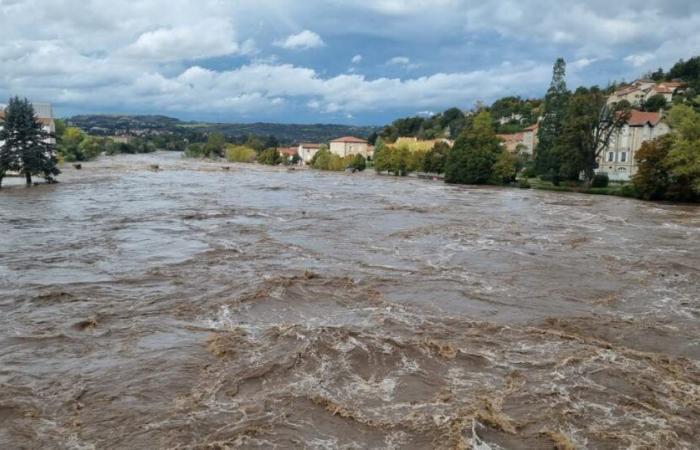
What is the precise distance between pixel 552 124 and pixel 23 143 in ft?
195

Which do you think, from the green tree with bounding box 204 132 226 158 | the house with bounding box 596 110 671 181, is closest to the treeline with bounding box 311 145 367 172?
the house with bounding box 596 110 671 181

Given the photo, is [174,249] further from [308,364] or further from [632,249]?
[632,249]

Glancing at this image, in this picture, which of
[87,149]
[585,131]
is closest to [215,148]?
[87,149]

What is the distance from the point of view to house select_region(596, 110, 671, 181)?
7169 cm

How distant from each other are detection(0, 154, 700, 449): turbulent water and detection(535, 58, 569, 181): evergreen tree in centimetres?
4116

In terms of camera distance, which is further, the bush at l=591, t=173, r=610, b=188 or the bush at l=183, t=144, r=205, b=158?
the bush at l=183, t=144, r=205, b=158

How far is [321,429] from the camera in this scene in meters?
8.97

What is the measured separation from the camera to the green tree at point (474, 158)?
7050cm

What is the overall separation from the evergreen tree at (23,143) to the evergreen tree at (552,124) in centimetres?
5321

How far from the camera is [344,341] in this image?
12.6 meters

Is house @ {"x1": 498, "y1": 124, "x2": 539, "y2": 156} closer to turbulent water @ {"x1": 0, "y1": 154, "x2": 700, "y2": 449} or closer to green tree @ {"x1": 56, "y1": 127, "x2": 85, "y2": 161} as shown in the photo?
turbulent water @ {"x1": 0, "y1": 154, "x2": 700, "y2": 449}

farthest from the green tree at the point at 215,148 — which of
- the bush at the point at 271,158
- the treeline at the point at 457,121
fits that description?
the treeline at the point at 457,121

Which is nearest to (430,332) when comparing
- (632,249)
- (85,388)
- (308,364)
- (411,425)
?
(308,364)

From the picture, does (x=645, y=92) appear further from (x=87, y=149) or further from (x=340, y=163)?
(x=87, y=149)
